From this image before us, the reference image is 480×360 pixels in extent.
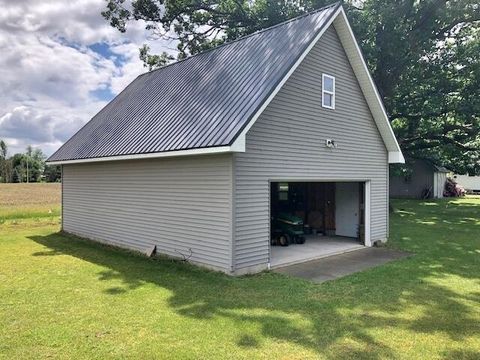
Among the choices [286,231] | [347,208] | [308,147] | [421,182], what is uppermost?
[308,147]

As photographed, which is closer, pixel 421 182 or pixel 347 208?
pixel 347 208

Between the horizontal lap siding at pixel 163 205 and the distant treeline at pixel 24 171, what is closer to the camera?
the horizontal lap siding at pixel 163 205

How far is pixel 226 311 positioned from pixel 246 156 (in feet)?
12.0

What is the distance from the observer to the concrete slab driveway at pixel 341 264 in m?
9.31

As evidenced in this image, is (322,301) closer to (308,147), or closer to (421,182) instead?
(308,147)

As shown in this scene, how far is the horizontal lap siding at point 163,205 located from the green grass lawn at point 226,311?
2.17ft

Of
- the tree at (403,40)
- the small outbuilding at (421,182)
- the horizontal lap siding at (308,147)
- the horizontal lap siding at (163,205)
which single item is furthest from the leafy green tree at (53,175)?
the horizontal lap siding at (308,147)

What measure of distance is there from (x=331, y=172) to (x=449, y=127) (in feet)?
54.5

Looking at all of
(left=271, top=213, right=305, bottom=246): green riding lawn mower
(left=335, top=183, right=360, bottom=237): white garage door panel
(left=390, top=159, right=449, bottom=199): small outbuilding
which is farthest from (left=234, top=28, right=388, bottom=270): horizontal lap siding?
(left=390, top=159, right=449, bottom=199): small outbuilding

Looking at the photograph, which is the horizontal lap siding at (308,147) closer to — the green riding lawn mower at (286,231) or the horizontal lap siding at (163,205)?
the horizontal lap siding at (163,205)

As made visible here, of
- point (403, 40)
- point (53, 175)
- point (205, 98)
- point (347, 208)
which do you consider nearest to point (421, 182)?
point (403, 40)

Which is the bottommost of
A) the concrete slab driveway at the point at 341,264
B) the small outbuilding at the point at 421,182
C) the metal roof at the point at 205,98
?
the concrete slab driveway at the point at 341,264

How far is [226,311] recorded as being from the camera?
6676mm

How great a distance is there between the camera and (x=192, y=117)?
33.7 ft
